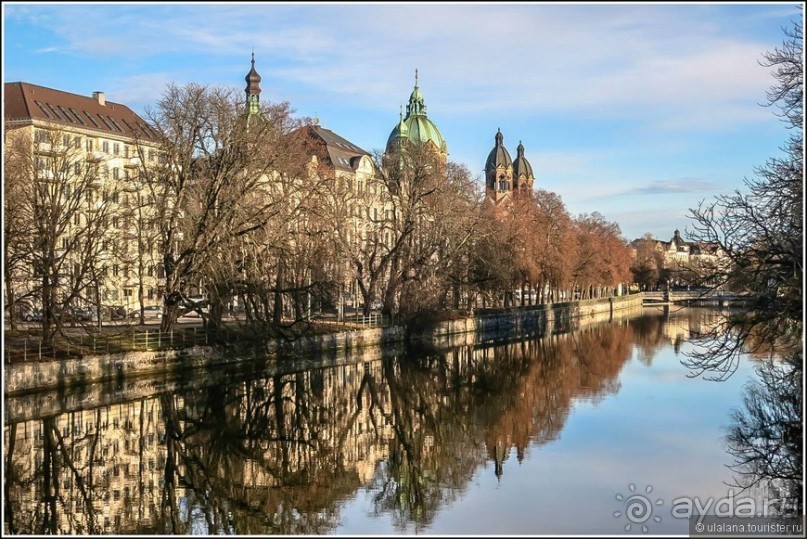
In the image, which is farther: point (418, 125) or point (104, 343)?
point (418, 125)

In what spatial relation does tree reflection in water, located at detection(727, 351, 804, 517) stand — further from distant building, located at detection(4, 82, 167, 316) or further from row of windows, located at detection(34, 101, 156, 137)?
row of windows, located at detection(34, 101, 156, 137)

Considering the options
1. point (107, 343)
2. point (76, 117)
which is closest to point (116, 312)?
point (107, 343)

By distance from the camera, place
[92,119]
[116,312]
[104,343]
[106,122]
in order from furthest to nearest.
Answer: [106,122], [92,119], [116,312], [104,343]

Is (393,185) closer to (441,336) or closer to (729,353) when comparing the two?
(441,336)

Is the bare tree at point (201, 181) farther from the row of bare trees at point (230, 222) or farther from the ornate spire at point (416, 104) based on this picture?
the ornate spire at point (416, 104)

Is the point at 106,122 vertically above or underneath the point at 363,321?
above

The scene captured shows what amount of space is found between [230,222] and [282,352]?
7.13 m

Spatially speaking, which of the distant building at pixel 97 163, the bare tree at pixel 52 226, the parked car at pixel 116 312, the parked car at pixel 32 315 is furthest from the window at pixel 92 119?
the bare tree at pixel 52 226

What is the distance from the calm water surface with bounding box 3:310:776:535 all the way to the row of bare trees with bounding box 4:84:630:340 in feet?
13.9

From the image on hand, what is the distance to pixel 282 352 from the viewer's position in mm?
40219

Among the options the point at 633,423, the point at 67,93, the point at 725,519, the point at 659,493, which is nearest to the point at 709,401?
the point at 633,423

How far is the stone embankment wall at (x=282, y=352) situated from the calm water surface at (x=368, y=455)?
1331mm

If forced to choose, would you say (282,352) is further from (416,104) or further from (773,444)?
(416,104)

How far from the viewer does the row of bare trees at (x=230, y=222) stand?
32219 mm
